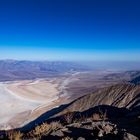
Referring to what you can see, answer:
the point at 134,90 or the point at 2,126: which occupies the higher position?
the point at 134,90

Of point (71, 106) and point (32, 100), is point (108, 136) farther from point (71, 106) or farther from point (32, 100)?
point (32, 100)

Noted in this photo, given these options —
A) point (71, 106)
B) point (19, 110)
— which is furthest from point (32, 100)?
point (71, 106)

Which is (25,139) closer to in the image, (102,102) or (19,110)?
(102,102)

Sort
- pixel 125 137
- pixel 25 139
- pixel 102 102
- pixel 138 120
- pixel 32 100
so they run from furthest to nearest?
1. pixel 32 100
2. pixel 102 102
3. pixel 138 120
4. pixel 25 139
5. pixel 125 137

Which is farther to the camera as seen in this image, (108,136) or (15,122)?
(15,122)

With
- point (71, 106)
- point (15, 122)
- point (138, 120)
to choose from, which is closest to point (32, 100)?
point (15, 122)

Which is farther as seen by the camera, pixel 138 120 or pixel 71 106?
pixel 71 106

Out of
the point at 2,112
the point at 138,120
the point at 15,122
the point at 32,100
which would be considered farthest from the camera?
the point at 32,100

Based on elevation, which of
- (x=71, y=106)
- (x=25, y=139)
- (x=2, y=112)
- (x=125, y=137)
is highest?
(x=125, y=137)

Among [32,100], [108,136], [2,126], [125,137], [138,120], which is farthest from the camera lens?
[32,100]
